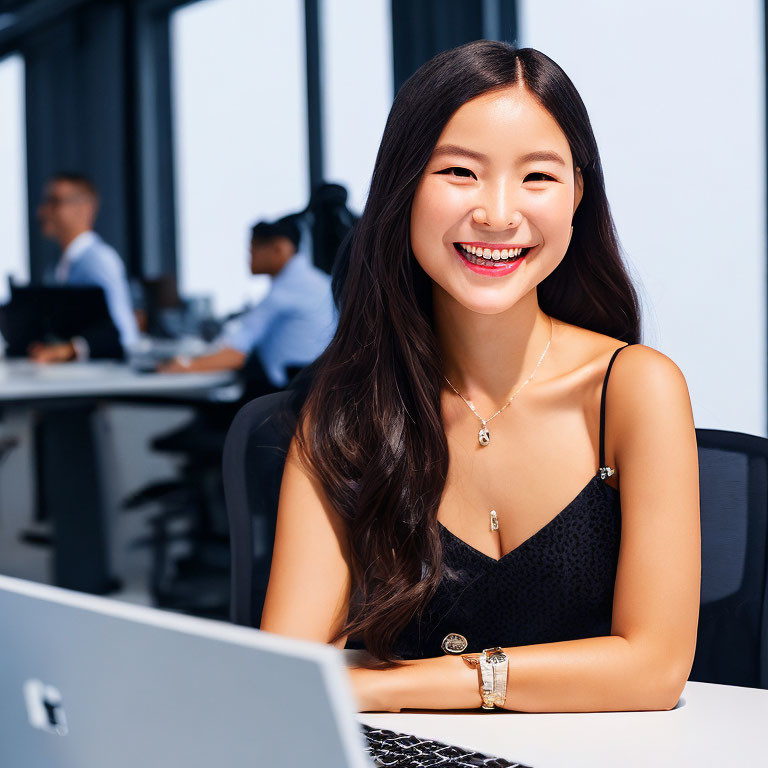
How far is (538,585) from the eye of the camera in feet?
4.01

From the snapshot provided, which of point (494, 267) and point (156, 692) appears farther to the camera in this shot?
point (494, 267)

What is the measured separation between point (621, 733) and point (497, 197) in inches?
23.0

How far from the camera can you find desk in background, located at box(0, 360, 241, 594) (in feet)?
12.7

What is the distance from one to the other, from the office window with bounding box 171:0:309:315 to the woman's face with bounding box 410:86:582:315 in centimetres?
444

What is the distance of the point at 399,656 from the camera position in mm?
1223

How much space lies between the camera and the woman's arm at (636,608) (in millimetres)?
992

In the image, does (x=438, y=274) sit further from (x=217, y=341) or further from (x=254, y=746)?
(x=217, y=341)

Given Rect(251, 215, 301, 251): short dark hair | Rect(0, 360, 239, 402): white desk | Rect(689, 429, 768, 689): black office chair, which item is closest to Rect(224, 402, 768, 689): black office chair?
Rect(689, 429, 768, 689): black office chair

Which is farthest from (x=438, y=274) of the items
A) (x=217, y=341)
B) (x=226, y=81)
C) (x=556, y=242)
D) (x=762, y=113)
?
(x=226, y=81)

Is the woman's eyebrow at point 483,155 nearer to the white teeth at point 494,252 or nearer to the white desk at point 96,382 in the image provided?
the white teeth at point 494,252

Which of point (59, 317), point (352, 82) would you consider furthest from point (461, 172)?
point (352, 82)

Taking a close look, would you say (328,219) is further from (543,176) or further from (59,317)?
(59,317)

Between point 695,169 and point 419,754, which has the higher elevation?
point 695,169

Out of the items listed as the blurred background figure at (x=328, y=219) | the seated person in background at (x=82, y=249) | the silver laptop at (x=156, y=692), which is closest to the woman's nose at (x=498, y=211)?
the silver laptop at (x=156, y=692)
